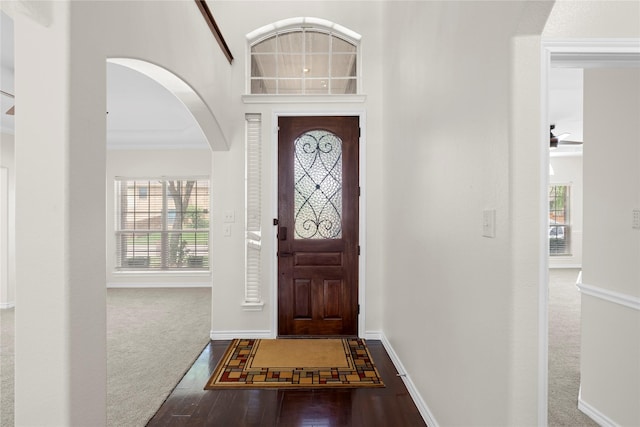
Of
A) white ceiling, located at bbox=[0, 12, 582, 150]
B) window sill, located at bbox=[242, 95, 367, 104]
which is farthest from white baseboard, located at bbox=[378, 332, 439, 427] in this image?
white ceiling, located at bbox=[0, 12, 582, 150]

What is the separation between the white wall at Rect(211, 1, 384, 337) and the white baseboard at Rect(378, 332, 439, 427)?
21.1 inches

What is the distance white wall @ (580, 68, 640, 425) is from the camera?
80.9 inches

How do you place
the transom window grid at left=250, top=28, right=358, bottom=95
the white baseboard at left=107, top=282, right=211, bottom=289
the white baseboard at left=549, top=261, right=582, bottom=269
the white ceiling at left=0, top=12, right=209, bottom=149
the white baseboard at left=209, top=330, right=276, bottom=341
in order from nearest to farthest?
the white ceiling at left=0, top=12, right=209, bottom=149
the white baseboard at left=209, top=330, right=276, bottom=341
the transom window grid at left=250, top=28, right=358, bottom=95
the white baseboard at left=107, top=282, right=211, bottom=289
the white baseboard at left=549, top=261, right=582, bottom=269

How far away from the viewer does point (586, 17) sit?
1.42 m

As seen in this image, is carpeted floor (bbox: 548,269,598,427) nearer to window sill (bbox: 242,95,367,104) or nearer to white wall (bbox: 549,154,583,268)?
window sill (bbox: 242,95,367,104)

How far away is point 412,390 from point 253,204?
225 cm

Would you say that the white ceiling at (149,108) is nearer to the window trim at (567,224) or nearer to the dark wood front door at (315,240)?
the window trim at (567,224)

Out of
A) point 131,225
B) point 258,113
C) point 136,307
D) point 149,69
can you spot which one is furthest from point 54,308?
point 131,225

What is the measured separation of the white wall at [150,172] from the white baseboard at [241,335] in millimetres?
3029

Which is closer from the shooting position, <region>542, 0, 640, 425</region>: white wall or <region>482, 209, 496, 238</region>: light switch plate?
<region>482, 209, 496, 238</region>: light switch plate

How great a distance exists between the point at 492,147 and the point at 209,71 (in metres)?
2.38

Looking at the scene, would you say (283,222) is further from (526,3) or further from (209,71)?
(526,3)

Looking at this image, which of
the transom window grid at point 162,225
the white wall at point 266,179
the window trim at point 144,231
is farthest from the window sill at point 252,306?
the transom window grid at point 162,225

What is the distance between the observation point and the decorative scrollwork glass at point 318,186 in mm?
3936
